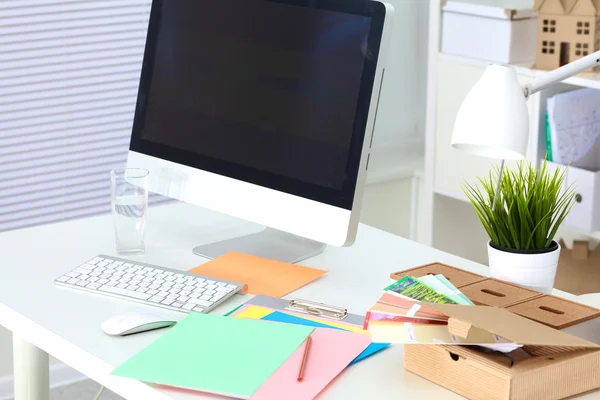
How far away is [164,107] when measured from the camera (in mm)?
1834

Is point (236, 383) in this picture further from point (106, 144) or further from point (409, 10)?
point (409, 10)

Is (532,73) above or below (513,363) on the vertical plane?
above

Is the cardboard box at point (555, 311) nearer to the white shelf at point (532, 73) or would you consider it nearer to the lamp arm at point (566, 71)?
the lamp arm at point (566, 71)

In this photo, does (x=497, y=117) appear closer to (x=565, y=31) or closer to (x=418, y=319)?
(x=418, y=319)

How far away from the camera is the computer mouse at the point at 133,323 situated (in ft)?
4.54

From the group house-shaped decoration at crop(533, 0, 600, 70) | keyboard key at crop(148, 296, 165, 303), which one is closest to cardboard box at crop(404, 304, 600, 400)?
keyboard key at crop(148, 296, 165, 303)

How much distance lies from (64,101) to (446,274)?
162 cm

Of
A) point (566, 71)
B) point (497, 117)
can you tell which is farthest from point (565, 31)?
point (497, 117)

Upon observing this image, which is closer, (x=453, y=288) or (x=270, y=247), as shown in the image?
(x=453, y=288)

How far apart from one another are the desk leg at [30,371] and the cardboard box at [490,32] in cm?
165

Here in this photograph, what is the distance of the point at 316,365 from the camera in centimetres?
128

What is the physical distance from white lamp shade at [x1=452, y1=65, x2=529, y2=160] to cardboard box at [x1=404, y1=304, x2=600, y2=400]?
0.72ft

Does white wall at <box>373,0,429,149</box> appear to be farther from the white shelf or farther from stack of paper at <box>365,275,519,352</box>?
stack of paper at <box>365,275,519,352</box>

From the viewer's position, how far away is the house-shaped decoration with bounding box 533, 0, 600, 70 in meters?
2.59
